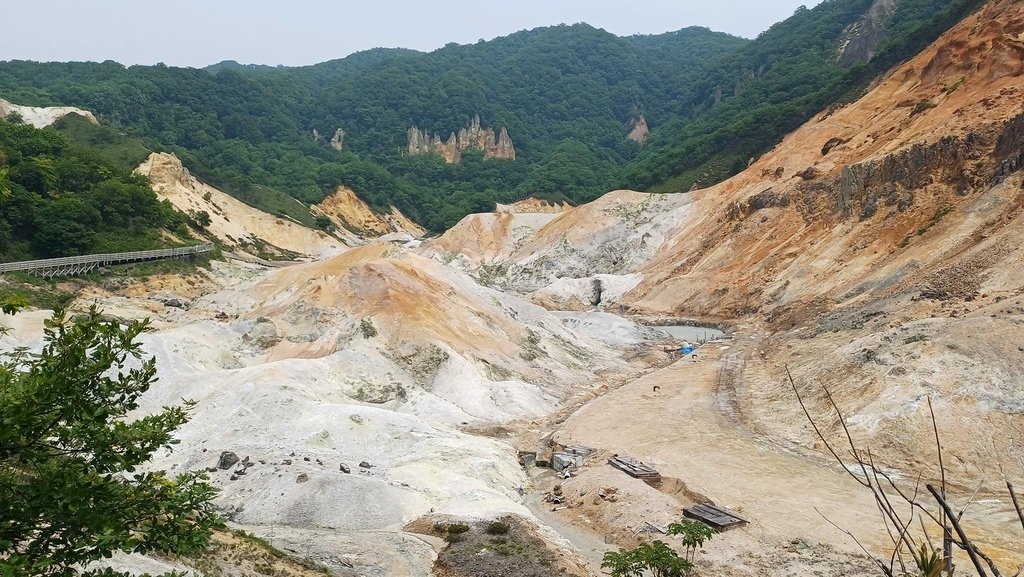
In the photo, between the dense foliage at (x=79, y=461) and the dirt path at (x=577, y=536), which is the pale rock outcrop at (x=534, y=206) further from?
the dense foliage at (x=79, y=461)

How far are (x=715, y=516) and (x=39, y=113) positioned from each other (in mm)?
97176

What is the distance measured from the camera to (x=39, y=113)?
8712 cm

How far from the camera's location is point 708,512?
19.4 m

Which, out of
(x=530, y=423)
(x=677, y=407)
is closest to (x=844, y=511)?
(x=677, y=407)

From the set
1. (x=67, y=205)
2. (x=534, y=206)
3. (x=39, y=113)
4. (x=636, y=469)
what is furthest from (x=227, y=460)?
(x=534, y=206)

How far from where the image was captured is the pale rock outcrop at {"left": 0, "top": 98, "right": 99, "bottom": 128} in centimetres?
8270

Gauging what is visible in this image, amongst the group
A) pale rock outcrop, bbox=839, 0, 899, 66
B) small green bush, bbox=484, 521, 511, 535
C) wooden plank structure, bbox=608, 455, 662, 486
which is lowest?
small green bush, bbox=484, 521, 511, 535

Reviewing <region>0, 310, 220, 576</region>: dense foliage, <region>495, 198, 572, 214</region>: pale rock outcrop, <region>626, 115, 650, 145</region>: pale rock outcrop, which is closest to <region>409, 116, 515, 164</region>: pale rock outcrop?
<region>626, 115, 650, 145</region>: pale rock outcrop

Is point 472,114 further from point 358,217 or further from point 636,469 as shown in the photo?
point 636,469

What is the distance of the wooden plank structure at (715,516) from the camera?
18.6 m

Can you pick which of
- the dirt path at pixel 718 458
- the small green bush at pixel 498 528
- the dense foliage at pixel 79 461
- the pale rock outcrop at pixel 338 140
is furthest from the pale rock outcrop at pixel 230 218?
the dense foliage at pixel 79 461

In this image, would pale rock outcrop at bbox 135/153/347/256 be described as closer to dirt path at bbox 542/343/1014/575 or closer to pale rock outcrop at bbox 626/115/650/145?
dirt path at bbox 542/343/1014/575

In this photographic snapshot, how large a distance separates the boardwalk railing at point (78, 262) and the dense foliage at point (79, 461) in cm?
4259

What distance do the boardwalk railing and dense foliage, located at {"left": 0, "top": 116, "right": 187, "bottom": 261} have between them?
2.36 m
